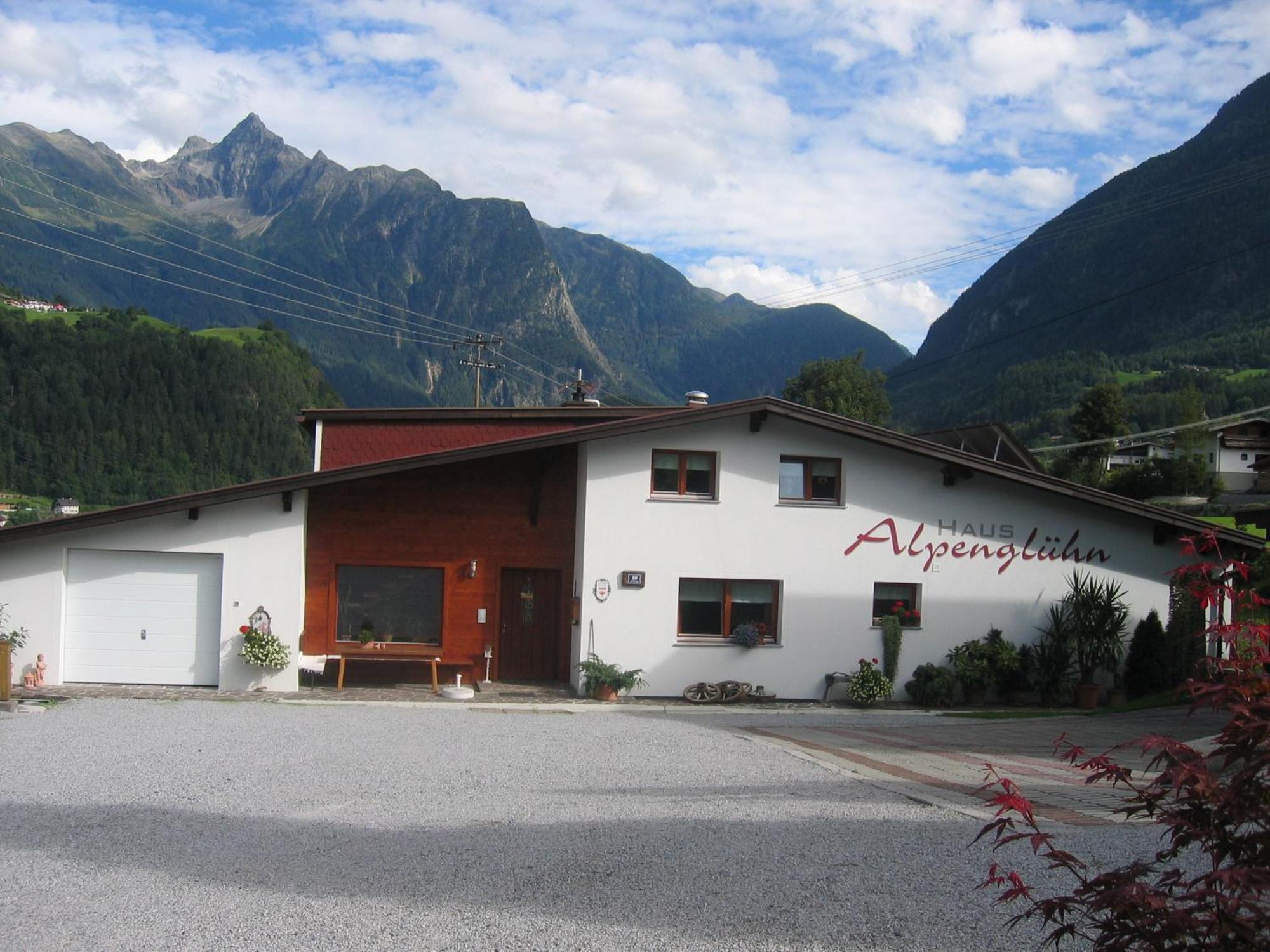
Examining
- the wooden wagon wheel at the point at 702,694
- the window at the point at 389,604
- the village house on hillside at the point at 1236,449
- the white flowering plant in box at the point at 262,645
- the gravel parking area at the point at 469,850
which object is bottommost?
the wooden wagon wheel at the point at 702,694

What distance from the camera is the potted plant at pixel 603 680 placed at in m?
18.2

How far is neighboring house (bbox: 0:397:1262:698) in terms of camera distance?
1786 centimetres

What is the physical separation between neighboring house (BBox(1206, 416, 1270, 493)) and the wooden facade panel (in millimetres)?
67381

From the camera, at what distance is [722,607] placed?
1928 centimetres

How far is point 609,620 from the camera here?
61.6ft

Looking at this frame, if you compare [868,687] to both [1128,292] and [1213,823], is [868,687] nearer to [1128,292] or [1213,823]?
[1213,823]

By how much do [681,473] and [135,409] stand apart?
74.4 m

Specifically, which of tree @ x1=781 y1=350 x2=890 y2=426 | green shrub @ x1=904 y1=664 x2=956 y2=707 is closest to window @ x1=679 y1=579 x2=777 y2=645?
green shrub @ x1=904 y1=664 x2=956 y2=707

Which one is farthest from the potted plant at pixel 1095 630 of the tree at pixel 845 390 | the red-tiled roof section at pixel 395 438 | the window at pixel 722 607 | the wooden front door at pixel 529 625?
the tree at pixel 845 390

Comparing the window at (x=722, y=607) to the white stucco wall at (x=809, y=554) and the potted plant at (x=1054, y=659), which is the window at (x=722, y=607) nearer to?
→ the white stucco wall at (x=809, y=554)

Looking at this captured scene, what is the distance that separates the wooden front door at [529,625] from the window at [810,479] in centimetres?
424

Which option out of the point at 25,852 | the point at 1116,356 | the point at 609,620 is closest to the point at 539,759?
the point at 25,852

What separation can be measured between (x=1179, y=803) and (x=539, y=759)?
8600mm

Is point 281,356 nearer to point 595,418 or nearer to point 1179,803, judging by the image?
point 595,418
